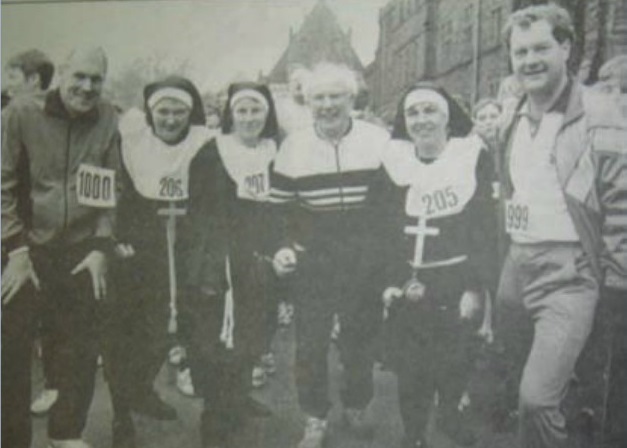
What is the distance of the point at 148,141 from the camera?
8.75 feet

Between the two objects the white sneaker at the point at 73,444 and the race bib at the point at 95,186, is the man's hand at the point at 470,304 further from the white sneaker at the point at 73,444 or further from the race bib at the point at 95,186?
the white sneaker at the point at 73,444

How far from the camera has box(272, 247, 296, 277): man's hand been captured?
2.58 m

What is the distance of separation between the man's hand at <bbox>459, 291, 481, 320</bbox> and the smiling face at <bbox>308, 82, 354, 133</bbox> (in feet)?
1.75

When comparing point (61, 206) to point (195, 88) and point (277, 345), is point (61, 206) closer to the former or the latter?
point (195, 88)

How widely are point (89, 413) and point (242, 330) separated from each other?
484mm

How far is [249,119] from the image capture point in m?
2.61

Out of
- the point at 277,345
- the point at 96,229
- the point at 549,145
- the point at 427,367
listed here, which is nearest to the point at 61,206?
the point at 96,229

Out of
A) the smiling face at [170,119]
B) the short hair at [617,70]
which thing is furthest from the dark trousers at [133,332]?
the short hair at [617,70]

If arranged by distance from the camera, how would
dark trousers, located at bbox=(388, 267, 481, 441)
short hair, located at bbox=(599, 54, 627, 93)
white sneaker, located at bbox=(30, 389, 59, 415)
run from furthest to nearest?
1. white sneaker, located at bbox=(30, 389, 59, 415)
2. dark trousers, located at bbox=(388, 267, 481, 441)
3. short hair, located at bbox=(599, 54, 627, 93)

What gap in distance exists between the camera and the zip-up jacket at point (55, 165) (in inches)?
105

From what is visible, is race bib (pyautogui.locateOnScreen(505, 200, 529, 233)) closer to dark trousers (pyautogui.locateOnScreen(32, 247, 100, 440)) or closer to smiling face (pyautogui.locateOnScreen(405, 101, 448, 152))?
smiling face (pyautogui.locateOnScreen(405, 101, 448, 152))

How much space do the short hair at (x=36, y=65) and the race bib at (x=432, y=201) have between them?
102cm

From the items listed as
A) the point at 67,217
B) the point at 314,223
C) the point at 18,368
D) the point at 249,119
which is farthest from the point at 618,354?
the point at 18,368

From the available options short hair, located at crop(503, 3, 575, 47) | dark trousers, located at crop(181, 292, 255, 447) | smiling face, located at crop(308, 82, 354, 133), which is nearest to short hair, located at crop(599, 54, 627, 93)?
short hair, located at crop(503, 3, 575, 47)
